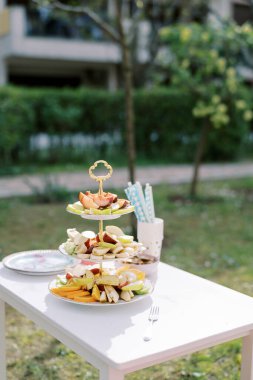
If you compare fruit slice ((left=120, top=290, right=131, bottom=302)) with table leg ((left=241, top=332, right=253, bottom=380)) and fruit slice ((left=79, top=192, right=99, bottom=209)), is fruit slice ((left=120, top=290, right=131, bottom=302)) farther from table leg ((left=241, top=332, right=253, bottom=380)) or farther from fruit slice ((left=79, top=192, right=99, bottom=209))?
table leg ((left=241, top=332, right=253, bottom=380))

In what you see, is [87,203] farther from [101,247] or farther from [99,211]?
[101,247]

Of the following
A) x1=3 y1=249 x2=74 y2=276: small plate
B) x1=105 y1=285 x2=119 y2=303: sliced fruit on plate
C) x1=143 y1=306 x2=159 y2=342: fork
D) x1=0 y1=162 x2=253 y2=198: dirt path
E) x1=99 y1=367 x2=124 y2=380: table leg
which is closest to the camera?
x1=99 y1=367 x2=124 y2=380: table leg

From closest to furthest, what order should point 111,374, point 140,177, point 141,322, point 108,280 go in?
point 111,374 → point 141,322 → point 108,280 → point 140,177

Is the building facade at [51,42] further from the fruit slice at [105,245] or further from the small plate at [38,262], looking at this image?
the fruit slice at [105,245]

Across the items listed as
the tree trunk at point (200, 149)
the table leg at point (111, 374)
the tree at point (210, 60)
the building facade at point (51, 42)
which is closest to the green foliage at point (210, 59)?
the tree at point (210, 60)

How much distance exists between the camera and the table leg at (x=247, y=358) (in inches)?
77.5

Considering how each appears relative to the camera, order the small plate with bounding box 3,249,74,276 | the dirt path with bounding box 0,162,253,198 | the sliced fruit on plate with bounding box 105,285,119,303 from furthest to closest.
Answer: the dirt path with bounding box 0,162,253,198, the small plate with bounding box 3,249,74,276, the sliced fruit on plate with bounding box 105,285,119,303

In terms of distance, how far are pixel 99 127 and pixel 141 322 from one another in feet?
32.9

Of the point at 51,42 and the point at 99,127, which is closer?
the point at 99,127

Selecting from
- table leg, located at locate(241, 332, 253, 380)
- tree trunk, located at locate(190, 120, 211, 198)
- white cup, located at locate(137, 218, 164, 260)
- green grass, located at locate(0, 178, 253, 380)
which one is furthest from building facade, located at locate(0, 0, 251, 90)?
table leg, located at locate(241, 332, 253, 380)

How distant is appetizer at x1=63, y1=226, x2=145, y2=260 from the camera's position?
1959 millimetres

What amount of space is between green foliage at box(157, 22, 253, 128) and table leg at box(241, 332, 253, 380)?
5342mm

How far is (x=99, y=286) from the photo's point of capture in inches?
77.9

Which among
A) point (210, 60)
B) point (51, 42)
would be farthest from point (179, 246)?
point (51, 42)
